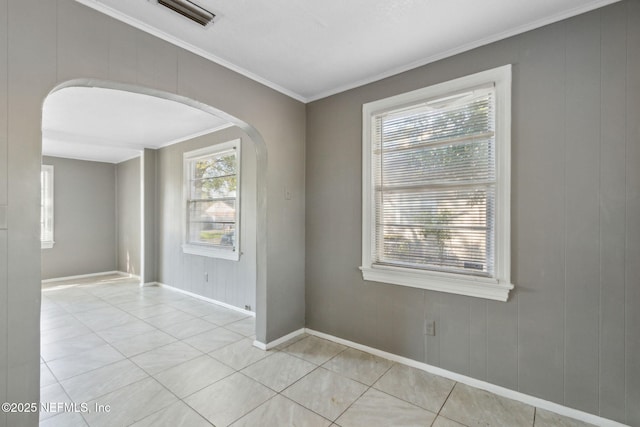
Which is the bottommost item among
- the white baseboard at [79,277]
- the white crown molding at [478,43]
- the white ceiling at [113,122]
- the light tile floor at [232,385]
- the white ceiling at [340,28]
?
the white baseboard at [79,277]

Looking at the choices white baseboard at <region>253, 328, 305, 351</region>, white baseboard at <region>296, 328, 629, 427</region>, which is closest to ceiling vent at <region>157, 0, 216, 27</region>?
white baseboard at <region>253, 328, 305, 351</region>

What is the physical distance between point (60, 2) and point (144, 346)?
2919 mm

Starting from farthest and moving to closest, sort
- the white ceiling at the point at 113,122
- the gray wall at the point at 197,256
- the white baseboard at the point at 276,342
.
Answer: the gray wall at the point at 197,256, the white ceiling at the point at 113,122, the white baseboard at the point at 276,342

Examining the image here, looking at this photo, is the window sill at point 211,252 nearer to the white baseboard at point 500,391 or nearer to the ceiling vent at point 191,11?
the white baseboard at point 500,391

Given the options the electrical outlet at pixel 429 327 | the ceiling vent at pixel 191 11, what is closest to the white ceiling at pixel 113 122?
the ceiling vent at pixel 191 11

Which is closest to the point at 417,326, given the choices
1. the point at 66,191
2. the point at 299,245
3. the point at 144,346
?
the point at 299,245

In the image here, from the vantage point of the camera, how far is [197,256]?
4914mm

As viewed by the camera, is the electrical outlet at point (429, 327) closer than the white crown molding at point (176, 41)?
No

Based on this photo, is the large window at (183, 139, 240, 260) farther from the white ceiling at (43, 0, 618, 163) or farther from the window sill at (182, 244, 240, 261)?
the white ceiling at (43, 0, 618, 163)

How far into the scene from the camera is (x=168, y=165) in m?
5.51

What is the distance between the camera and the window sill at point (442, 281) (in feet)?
7.30

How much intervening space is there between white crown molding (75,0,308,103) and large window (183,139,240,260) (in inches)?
57.2

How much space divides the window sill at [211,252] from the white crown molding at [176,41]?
231 cm

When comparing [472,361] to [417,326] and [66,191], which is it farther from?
[66,191]
